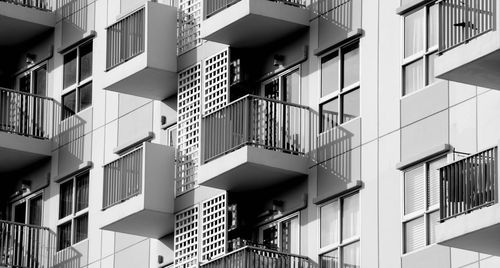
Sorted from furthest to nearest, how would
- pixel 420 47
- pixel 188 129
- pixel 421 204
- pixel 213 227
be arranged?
pixel 188 129
pixel 213 227
pixel 420 47
pixel 421 204

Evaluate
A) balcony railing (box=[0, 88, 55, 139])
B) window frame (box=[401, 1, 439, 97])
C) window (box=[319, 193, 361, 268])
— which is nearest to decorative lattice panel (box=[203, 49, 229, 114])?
window (box=[319, 193, 361, 268])

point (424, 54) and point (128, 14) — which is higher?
point (128, 14)

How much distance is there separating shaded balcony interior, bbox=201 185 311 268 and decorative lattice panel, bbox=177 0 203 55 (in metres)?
4.19

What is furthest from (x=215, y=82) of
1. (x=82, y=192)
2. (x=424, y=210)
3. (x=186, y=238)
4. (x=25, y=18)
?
(x=25, y=18)

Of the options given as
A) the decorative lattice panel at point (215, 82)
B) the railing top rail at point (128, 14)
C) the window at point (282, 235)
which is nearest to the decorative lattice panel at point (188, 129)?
the decorative lattice panel at point (215, 82)

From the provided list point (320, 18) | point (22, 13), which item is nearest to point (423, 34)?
point (320, 18)

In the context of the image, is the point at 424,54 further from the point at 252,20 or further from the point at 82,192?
the point at 82,192

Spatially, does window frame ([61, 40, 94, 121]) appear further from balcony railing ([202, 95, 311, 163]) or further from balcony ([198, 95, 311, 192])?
balcony railing ([202, 95, 311, 163])

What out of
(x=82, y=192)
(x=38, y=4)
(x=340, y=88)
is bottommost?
(x=340, y=88)

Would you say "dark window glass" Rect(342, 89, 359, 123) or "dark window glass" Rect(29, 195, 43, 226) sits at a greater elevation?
"dark window glass" Rect(29, 195, 43, 226)

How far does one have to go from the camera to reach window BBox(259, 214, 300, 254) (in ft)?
125

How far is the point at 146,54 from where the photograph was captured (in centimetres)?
4212

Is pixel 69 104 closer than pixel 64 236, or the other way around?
pixel 64 236

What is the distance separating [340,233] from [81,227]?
10463 mm
